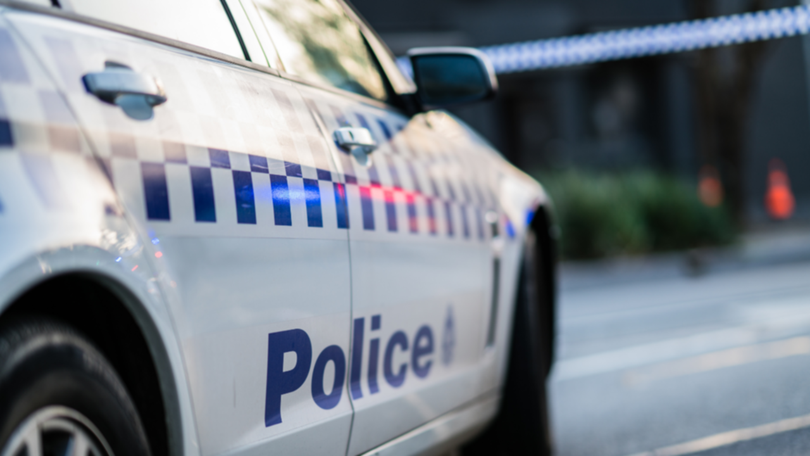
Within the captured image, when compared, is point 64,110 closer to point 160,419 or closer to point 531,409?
point 160,419

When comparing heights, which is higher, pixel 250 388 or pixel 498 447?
pixel 250 388

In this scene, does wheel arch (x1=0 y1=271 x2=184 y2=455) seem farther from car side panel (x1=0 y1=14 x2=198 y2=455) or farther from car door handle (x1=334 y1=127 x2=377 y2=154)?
car door handle (x1=334 y1=127 x2=377 y2=154)

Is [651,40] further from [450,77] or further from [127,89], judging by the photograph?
[127,89]

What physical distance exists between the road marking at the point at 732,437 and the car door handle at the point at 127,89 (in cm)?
273

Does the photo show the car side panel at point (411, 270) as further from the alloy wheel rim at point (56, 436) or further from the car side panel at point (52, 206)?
the alloy wheel rim at point (56, 436)

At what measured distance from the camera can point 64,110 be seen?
149 cm

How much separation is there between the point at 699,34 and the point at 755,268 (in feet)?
15.5

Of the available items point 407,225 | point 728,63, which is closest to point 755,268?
point 728,63

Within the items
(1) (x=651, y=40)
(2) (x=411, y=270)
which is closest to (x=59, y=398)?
(2) (x=411, y=270)

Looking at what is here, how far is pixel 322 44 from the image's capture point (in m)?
2.78

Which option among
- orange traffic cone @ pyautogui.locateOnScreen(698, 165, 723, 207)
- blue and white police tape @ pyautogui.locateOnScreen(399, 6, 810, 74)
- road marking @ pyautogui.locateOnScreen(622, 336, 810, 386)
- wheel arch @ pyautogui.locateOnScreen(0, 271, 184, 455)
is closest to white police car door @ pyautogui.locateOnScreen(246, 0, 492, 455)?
wheel arch @ pyautogui.locateOnScreen(0, 271, 184, 455)

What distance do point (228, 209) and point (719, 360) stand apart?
4.71 m

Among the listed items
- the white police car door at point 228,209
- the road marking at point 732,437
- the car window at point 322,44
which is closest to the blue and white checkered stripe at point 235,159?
the white police car door at point 228,209

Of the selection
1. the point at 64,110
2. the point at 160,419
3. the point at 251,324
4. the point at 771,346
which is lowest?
the point at 771,346
